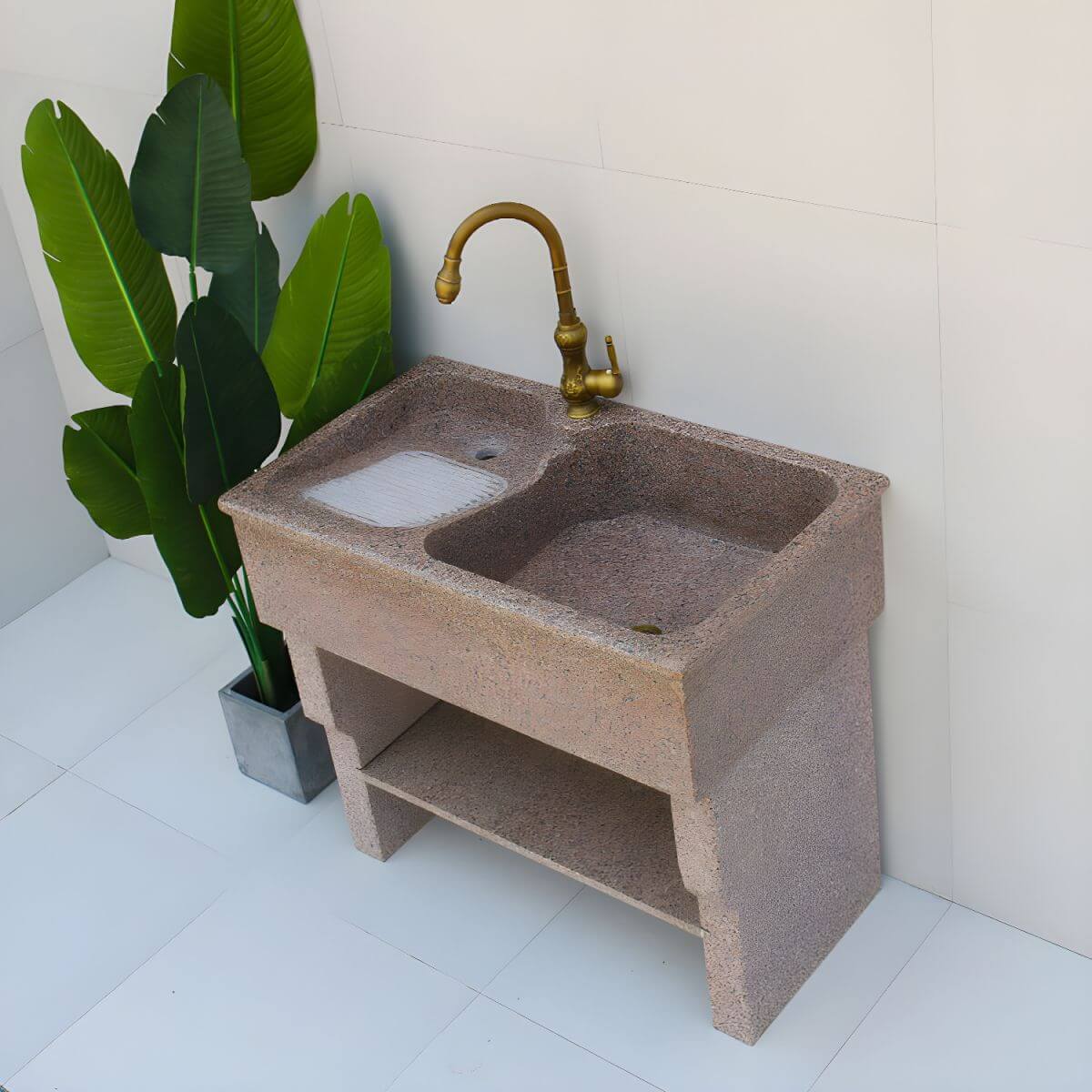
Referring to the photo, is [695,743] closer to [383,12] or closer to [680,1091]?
[680,1091]

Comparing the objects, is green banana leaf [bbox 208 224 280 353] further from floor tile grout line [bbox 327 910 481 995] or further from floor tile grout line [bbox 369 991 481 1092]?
floor tile grout line [bbox 369 991 481 1092]

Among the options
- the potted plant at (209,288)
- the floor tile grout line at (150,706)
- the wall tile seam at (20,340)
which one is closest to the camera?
the potted plant at (209,288)

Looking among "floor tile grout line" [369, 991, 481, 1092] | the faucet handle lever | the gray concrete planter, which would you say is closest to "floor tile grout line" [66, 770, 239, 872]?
the gray concrete planter

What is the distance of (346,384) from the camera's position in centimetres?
260

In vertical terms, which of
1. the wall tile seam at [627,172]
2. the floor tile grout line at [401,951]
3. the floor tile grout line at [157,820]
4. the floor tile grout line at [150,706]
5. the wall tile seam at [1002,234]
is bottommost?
the floor tile grout line at [401,951]

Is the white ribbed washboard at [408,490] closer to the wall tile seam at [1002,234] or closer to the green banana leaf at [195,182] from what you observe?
the green banana leaf at [195,182]

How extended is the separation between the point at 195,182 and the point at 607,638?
1.07 meters

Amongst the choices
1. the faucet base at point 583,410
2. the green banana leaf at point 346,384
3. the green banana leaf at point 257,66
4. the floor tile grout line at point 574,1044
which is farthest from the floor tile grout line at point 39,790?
the faucet base at point 583,410

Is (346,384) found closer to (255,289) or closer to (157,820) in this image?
(255,289)

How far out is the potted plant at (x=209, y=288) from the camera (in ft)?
7.98

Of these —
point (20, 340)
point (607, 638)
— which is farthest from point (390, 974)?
point (20, 340)

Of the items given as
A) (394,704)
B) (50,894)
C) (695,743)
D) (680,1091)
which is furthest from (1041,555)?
(50,894)

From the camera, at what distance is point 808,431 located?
A: 7.40 feet

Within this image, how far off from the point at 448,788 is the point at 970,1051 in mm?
937
